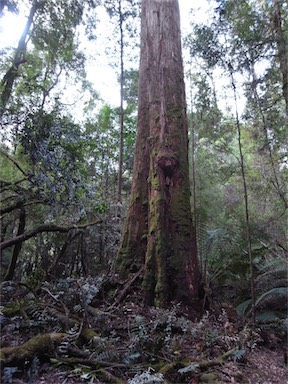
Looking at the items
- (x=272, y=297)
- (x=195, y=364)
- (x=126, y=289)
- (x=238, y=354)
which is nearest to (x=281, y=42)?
(x=272, y=297)

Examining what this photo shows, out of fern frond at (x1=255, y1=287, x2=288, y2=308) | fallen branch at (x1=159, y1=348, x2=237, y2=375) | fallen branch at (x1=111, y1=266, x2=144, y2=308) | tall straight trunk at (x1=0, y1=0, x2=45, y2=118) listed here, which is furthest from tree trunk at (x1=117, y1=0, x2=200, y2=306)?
tall straight trunk at (x1=0, y1=0, x2=45, y2=118)

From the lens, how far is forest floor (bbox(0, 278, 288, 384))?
1.92 meters

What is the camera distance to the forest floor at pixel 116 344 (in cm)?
192

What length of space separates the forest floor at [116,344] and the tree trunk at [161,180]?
1.17 ft

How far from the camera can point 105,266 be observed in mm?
6586

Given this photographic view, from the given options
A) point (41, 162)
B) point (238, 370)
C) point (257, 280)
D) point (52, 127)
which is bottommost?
point (238, 370)

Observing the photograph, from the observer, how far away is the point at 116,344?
2.40 meters

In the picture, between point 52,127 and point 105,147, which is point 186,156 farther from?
point 105,147

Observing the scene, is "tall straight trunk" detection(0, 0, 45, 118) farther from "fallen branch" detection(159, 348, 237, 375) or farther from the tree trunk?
"fallen branch" detection(159, 348, 237, 375)

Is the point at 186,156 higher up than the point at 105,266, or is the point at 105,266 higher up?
the point at 186,156

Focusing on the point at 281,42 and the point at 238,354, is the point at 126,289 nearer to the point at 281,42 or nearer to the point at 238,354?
the point at 238,354

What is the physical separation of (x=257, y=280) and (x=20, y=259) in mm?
5805

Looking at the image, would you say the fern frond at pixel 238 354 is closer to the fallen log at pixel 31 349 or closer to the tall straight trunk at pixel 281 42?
the fallen log at pixel 31 349

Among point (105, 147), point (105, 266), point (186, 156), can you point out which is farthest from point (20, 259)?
point (186, 156)
